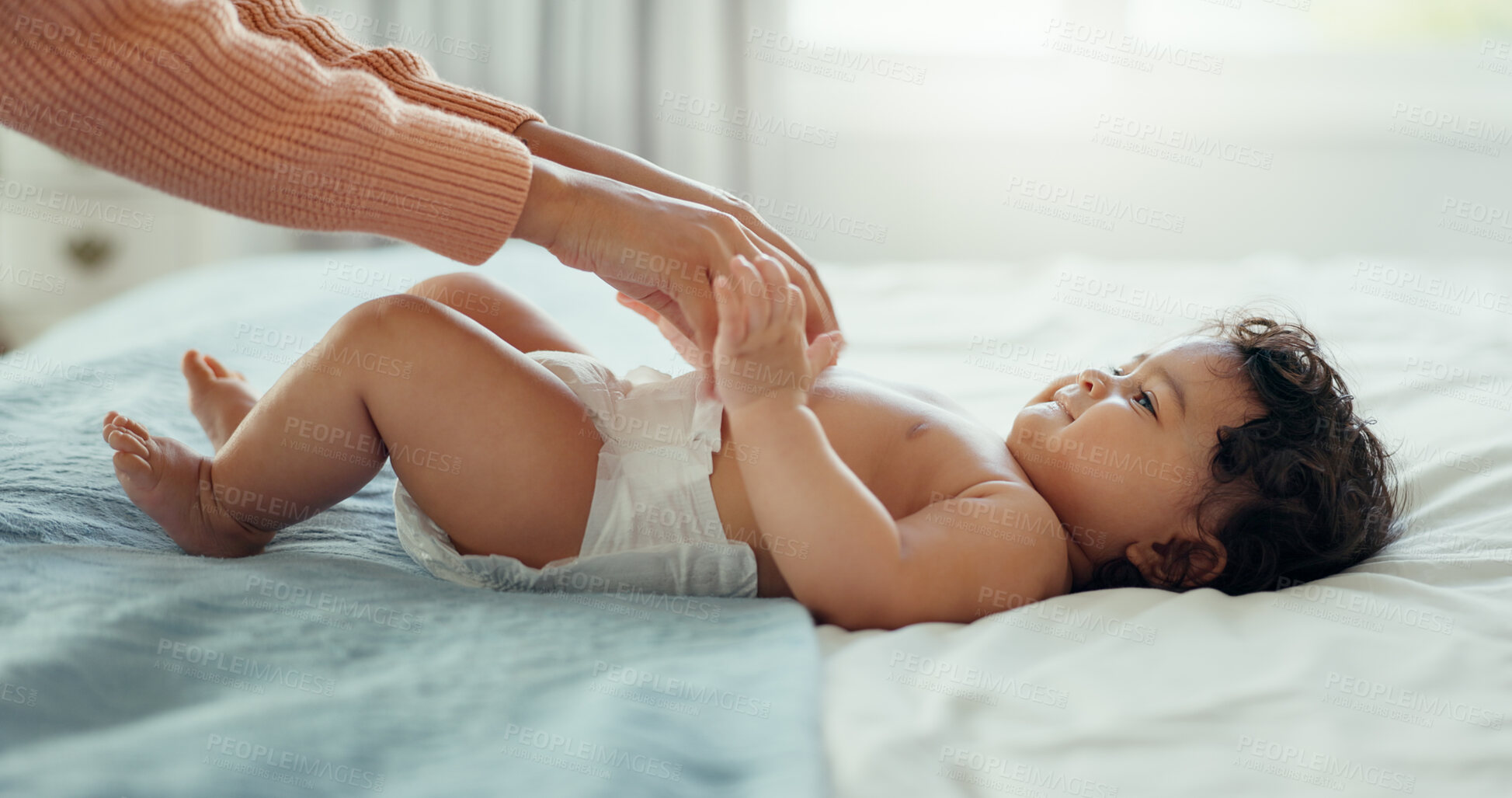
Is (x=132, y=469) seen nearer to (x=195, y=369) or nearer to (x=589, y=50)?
(x=195, y=369)

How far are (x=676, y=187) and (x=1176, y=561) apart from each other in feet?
1.94

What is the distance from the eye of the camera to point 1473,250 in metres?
3.10

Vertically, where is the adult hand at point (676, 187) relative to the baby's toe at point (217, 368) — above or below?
above

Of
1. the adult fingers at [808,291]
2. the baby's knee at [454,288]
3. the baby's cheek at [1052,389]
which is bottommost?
the baby's cheek at [1052,389]

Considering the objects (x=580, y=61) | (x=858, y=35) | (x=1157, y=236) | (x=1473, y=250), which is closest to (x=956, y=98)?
(x=858, y=35)

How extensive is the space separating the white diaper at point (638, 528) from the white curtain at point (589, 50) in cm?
223

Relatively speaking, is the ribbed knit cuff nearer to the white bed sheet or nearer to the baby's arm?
the baby's arm

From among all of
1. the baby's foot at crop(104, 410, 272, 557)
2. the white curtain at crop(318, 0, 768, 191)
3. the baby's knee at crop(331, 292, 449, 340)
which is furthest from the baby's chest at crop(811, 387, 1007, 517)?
the white curtain at crop(318, 0, 768, 191)

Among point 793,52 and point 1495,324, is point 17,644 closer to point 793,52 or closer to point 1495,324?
point 1495,324

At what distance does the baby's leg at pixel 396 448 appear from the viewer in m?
0.87

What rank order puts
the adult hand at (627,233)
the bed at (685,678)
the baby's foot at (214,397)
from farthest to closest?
the baby's foot at (214,397) < the adult hand at (627,233) < the bed at (685,678)

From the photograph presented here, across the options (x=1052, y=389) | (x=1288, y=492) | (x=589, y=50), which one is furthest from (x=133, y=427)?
(x=589, y=50)

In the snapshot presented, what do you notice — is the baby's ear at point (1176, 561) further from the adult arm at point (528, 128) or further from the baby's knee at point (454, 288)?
the baby's knee at point (454, 288)

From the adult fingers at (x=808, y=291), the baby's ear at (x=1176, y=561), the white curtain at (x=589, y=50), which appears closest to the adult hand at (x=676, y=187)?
the adult fingers at (x=808, y=291)
